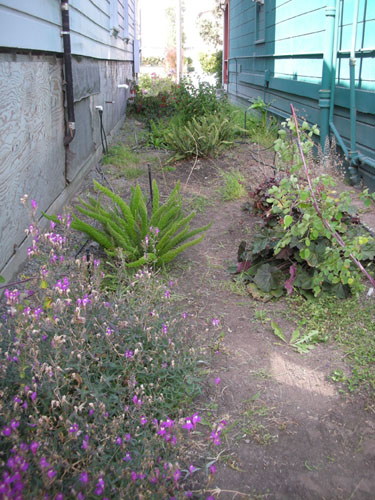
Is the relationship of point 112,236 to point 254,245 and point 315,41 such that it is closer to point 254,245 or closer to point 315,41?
point 254,245

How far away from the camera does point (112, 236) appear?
3.20 m

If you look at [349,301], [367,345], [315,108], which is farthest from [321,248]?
[315,108]

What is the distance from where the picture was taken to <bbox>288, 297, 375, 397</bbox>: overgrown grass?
7.23 ft

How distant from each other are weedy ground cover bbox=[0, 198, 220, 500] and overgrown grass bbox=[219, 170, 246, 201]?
8.40ft

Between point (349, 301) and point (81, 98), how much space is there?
12.0 ft

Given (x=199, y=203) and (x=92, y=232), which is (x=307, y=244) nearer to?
(x=92, y=232)

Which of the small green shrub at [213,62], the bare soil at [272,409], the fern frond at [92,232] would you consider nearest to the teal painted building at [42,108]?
the fern frond at [92,232]

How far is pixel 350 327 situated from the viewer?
8.45 ft

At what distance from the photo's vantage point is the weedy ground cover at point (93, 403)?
1396mm

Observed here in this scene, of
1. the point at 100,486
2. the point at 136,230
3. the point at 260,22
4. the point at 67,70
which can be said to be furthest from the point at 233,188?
the point at 260,22

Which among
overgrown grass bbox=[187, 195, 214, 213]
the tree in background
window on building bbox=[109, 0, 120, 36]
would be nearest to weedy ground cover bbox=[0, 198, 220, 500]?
overgrown grass bbox=[187, 195, 214, 213]

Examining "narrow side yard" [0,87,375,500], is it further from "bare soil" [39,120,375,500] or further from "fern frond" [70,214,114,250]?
"fern frond" [70,214,114,250]

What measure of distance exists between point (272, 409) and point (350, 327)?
79cm

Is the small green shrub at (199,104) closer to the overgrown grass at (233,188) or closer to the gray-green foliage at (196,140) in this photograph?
the gray-green foliage at (196,140)
